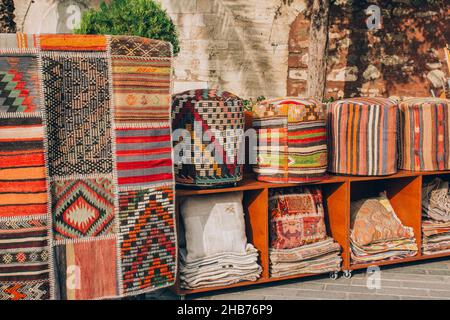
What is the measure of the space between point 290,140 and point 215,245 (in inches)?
32.7

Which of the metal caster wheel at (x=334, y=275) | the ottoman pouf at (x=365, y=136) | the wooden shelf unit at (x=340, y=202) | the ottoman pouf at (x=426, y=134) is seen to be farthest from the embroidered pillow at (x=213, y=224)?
the ottoman pouf at (x=426, y=134)

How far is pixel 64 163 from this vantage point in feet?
9.15

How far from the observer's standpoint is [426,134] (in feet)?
12.9

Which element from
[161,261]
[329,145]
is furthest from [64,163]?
[329,145]

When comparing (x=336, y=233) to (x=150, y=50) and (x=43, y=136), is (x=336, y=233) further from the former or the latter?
(x=43, y=136)

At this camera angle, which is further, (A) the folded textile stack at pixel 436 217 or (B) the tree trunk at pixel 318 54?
(B) the tree trunk at pixel 318 54

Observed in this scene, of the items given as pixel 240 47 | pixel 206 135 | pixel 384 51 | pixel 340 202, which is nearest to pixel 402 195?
pixel 340 202

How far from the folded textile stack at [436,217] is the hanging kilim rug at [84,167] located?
6.75 ft

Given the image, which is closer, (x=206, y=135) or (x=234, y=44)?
(x=206, y=135)

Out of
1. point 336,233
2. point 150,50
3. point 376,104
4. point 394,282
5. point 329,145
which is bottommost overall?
point 394,282

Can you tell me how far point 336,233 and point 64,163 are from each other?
2.03 m

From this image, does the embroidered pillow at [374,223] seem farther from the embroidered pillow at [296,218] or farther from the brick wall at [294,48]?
the brick wall at [294,48]

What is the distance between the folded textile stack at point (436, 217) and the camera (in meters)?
4.02

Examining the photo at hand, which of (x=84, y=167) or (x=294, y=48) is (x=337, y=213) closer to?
(x=84, y=167)
